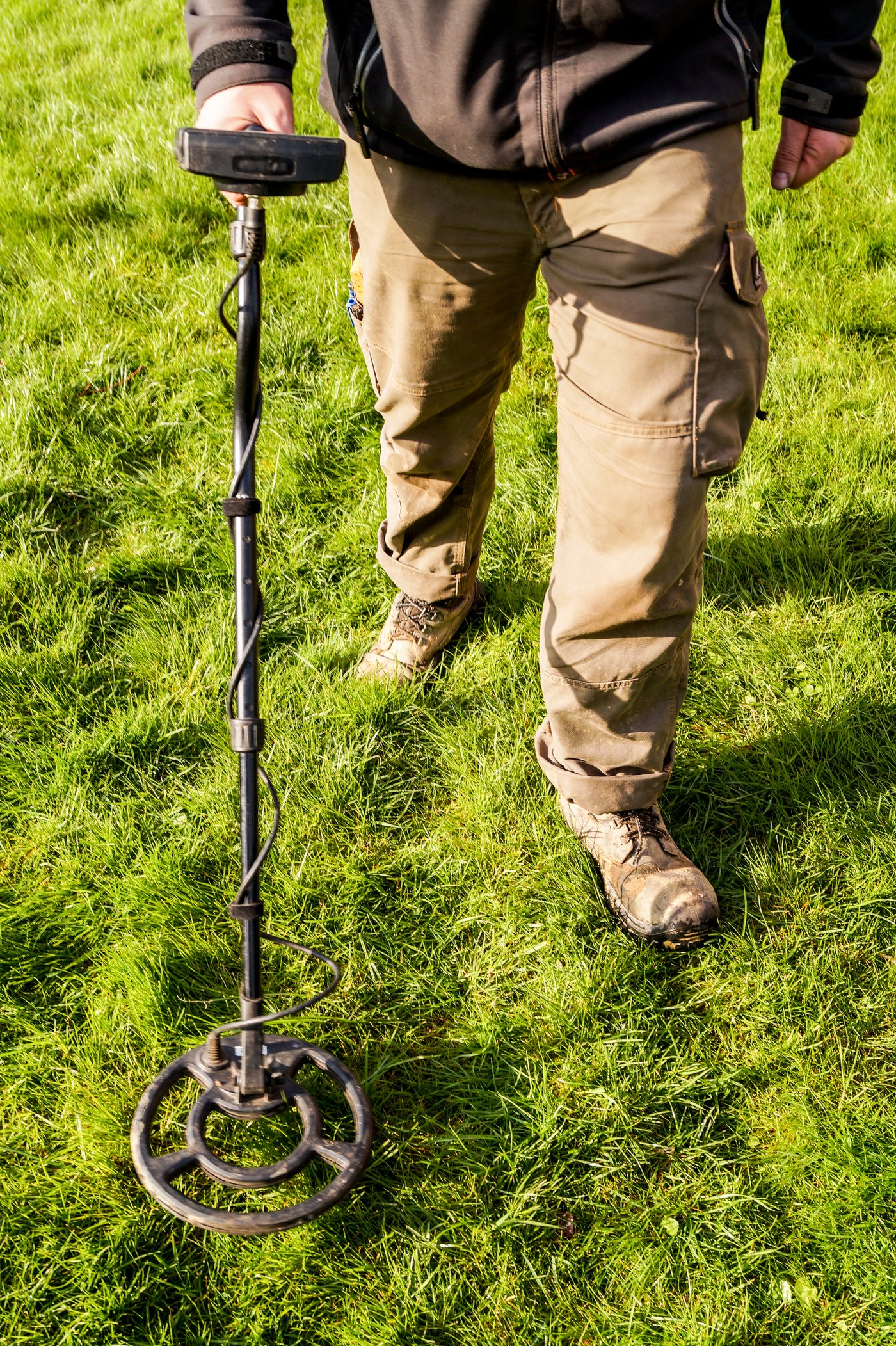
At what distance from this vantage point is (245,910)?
1646 mm

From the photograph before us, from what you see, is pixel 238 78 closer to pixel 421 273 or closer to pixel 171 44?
pixel 421 273

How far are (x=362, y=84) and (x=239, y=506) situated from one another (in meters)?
0.82

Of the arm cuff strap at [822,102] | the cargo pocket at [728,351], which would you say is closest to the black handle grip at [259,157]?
the cargo pocket at [728,351]

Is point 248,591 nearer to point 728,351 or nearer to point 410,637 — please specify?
point 728,351

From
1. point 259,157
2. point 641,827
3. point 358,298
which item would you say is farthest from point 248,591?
point 641,827

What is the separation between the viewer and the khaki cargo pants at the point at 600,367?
5.72 ft

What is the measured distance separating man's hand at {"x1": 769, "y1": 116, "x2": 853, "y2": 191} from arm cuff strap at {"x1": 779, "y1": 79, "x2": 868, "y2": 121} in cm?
3

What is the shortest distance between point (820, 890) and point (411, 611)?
1.17 metres

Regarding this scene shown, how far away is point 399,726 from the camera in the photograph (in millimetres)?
2699

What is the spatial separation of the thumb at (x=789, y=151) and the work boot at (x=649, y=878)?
1282 mm

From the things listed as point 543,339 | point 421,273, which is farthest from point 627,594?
point 543,339

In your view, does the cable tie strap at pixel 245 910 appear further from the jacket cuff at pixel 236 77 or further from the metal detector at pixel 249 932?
the jacket cuff at pixel 236 77

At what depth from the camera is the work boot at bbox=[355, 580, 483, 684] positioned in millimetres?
2744

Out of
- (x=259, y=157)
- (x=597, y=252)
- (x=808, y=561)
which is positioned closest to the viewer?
(x=259, y=157)
